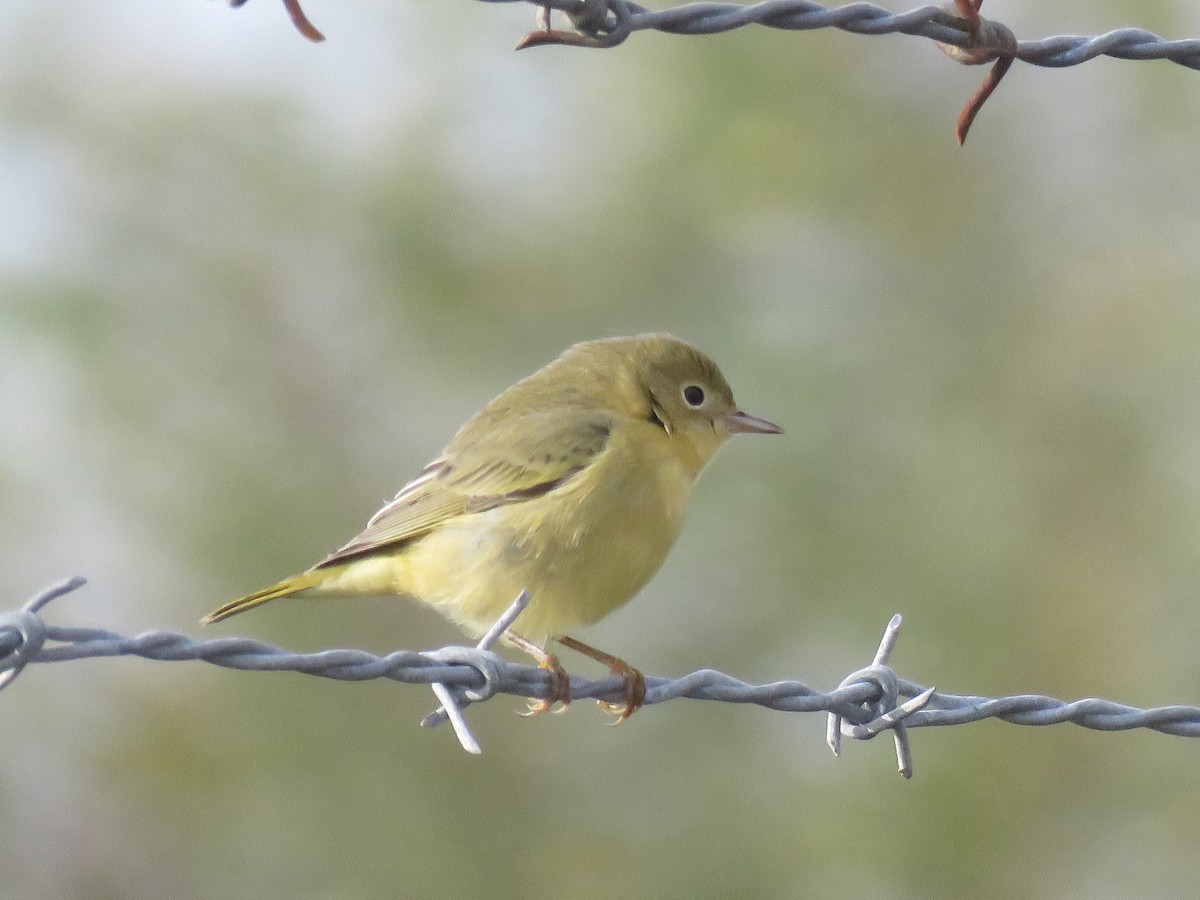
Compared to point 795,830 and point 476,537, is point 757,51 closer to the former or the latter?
point 795,830

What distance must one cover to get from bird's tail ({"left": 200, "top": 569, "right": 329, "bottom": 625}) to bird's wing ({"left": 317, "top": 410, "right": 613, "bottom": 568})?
0.06 metres

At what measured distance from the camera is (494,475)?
5.08 meters

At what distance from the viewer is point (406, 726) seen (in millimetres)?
8758

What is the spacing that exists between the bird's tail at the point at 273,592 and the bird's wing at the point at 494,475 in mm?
57

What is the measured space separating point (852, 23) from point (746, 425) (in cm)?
253

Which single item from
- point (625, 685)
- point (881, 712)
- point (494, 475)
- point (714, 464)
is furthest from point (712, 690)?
point (714, 464)

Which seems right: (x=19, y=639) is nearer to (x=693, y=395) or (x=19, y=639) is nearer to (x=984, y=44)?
(x=984, y=44)

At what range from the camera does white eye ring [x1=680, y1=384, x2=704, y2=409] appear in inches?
219

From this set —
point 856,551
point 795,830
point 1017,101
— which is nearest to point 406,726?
point 795,830

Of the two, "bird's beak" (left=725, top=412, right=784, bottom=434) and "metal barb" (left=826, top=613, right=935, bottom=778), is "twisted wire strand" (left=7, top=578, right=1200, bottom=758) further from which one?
"bird's beak" (left=725, top=412, right=784, bottom=434)

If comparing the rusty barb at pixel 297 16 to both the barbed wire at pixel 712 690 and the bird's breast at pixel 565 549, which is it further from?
the bird's breast at pixel 565 549

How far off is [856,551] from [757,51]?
360 cm

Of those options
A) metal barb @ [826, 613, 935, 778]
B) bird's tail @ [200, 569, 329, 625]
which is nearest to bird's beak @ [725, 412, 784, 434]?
bird's tail @ [200, 569, 329, 625]

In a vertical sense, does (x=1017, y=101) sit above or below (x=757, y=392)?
above
